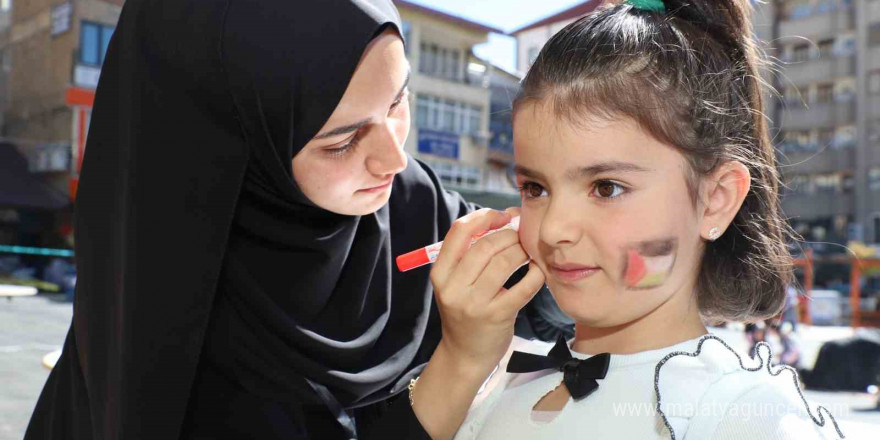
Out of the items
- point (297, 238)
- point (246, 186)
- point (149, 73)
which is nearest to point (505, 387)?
point (297, 238)

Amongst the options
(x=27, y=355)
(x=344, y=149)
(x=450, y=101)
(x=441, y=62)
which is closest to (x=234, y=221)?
(x=344, y=149)

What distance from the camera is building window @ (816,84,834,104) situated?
21672mm

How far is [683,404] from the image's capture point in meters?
0.83

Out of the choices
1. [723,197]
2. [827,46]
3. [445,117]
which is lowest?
[723,197]

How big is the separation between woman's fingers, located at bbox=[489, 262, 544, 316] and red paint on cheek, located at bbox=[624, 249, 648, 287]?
0.10 meters

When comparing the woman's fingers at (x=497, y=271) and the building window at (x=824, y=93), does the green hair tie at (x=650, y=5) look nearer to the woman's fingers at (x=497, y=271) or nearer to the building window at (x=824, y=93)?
the woman's fingers at (x=497, y=271)

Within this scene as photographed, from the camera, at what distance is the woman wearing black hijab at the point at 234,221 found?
1.03 metres

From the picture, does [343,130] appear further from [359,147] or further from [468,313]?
Answer: [468,313]

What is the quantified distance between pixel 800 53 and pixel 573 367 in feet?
80.8

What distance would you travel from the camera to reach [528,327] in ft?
4.33

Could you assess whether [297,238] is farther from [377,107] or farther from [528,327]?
[528,327]

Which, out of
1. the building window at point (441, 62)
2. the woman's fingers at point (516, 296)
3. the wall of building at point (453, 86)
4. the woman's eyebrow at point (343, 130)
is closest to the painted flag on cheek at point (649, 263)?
the woman's fingers at point (516, 296)

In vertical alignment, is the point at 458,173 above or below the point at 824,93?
below

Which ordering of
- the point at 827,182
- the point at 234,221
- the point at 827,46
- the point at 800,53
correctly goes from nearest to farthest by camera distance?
the point at 234,221, the point at 827,182, the point at 827,46, the point at 800,53
